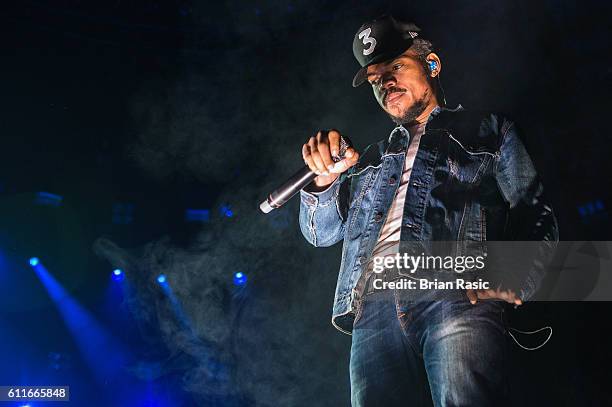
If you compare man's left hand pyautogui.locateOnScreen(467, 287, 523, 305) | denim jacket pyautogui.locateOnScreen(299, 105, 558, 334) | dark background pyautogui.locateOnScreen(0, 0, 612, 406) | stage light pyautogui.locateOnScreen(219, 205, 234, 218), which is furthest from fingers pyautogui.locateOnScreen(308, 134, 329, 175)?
stage light pyautogui.locateOnScreen(219, 205, 234, 218)

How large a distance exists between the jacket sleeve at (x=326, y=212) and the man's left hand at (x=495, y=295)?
72cm

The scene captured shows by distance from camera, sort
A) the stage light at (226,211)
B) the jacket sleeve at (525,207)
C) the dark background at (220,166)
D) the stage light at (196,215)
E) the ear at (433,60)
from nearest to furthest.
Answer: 1. the jacket sleeve at (525,207)
2. the ear at (433,60)
3. the dark background at (220,166)
4. the stage light at (226,211)
5. the stage light at (196,215)

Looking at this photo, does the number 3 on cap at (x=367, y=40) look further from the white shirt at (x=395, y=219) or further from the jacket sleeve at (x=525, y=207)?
the jacket sleeve at (x=525, y=207)

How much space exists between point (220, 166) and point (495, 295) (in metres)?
3.34

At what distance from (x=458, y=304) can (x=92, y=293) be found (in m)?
4.85

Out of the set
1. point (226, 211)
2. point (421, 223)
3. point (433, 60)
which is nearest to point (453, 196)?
point (421, 223)

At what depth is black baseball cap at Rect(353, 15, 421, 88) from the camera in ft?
6.52

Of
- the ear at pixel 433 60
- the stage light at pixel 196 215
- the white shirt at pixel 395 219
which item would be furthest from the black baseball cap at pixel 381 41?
the stage light at pixel 196 215

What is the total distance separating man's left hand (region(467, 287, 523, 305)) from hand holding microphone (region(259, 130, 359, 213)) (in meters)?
0.58

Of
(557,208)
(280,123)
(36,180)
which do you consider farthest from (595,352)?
(36,180)

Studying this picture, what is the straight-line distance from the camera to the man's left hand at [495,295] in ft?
4.66

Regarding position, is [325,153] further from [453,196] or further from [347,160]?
[453,196]

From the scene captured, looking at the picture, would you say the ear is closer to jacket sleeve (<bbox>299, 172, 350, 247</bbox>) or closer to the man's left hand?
jacket sleeve (<bbox>299, 172, 350, 247</bbox>)

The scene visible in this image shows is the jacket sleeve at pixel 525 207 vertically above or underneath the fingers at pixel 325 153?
underneath
